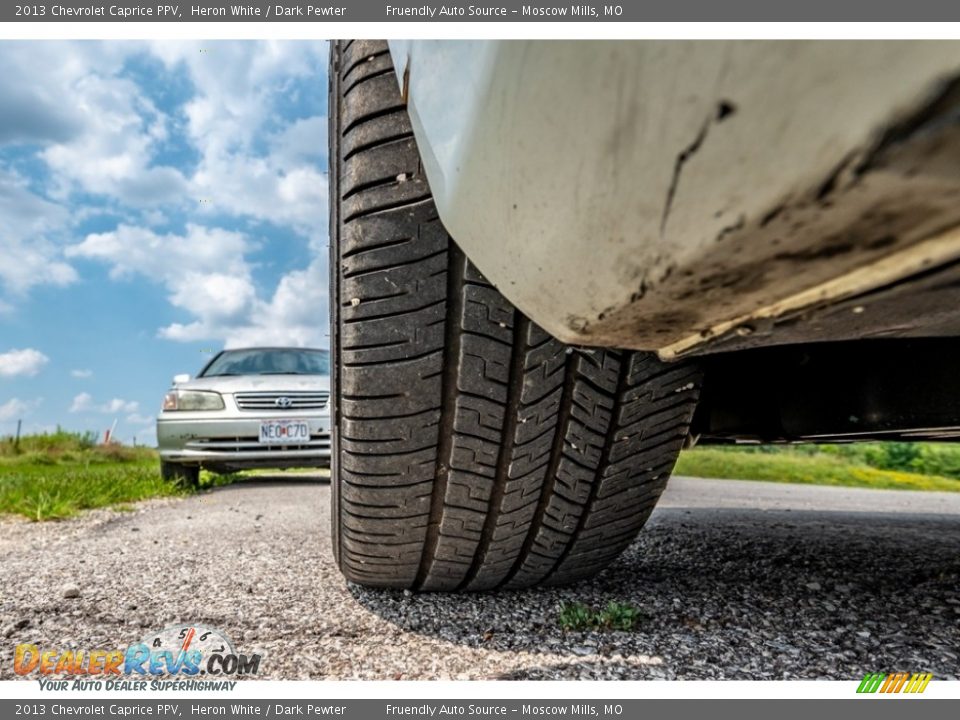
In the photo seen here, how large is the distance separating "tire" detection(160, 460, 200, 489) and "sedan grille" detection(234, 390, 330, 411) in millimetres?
667

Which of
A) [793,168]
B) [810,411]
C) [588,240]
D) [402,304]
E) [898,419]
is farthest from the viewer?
[810,411]

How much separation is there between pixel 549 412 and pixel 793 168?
680 mm

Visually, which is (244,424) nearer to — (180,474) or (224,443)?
(224,443)

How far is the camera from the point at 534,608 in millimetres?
1266

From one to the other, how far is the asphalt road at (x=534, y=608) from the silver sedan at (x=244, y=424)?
1.80 meters

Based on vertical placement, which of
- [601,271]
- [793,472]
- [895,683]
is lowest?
[793,472]

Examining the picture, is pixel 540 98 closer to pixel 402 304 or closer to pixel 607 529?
pixel 402 304

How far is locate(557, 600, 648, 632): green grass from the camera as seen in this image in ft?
3.70

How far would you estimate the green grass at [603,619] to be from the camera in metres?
1.13

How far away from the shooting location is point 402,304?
93 centimetres

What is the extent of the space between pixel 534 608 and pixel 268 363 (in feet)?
12.8

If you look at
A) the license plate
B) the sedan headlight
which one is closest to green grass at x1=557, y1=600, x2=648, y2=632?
the license plate

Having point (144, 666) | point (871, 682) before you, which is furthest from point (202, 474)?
point (871, 682)

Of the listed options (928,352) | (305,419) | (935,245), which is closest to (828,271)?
(935,245)
